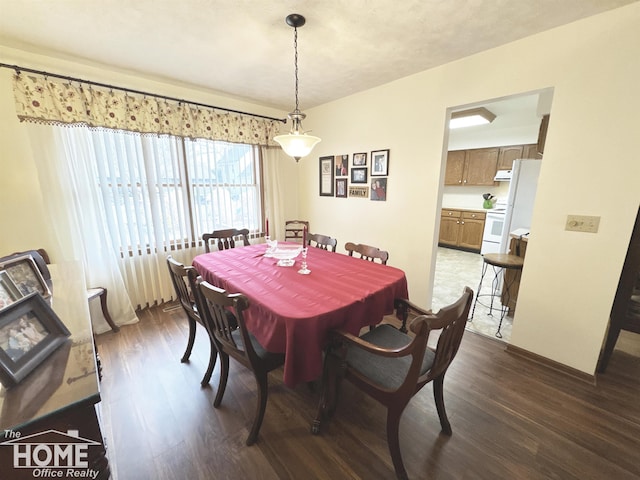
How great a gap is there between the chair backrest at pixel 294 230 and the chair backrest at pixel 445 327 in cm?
288

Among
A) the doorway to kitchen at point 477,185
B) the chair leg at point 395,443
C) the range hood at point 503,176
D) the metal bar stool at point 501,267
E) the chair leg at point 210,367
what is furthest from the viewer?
the range hood at point 503,176

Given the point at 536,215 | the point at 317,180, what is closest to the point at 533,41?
the point at 536,215

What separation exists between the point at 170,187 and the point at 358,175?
2260 millimetres

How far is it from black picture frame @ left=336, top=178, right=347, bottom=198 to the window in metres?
1.15

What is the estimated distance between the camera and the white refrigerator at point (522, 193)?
3.30 meters

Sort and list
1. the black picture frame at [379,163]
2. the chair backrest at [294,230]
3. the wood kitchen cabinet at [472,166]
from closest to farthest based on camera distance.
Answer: the black picture frame at [379,163] → the chair backrest at [294,230] → the wood kitchen cabinet at [472,166]

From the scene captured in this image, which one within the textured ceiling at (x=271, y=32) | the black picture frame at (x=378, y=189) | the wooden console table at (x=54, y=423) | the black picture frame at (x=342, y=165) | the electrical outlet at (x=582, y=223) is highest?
the textured ceiling at (x=271, y=32)

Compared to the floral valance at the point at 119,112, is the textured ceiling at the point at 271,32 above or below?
above

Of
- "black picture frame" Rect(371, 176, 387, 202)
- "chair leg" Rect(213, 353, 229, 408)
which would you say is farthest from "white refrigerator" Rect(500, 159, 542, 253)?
"chair leg" Rect(213, 353, 229, 408)

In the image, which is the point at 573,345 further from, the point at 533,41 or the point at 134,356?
the point at 134,356

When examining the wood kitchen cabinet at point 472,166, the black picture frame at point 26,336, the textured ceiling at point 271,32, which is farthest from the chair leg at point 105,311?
the wood kitchen cabinet at point 472,166

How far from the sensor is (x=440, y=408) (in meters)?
1.49

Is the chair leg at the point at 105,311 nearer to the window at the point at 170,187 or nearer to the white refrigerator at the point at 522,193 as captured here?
the window at the point at 170,187

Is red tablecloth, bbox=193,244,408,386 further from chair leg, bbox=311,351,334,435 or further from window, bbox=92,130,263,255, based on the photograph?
window, bbox=92,130,263,255
